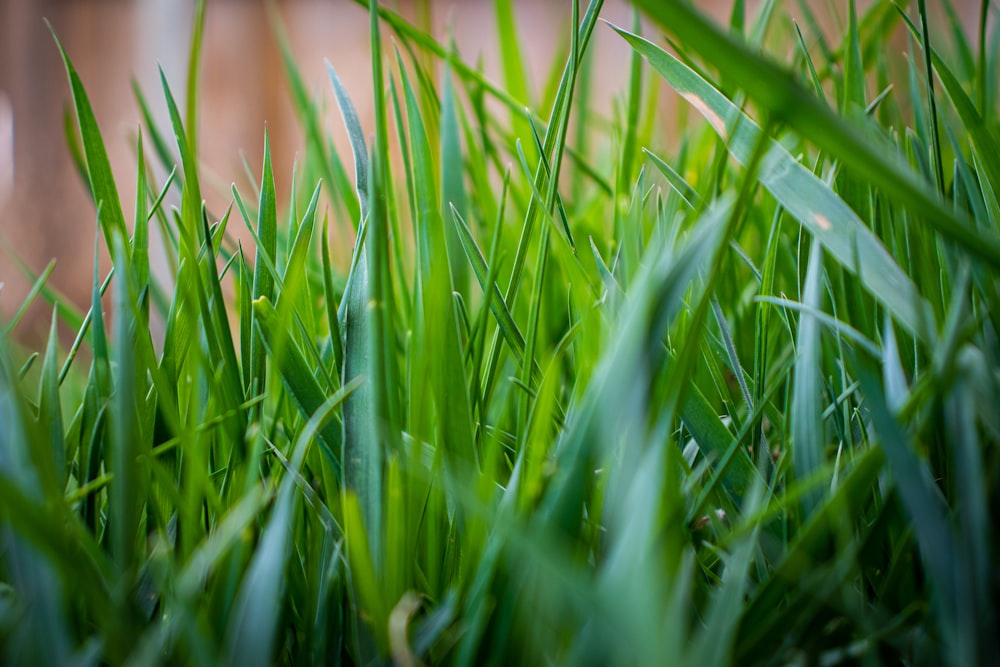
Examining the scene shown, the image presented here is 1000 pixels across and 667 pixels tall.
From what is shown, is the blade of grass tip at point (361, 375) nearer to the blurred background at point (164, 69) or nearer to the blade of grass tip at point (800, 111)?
the blade of grass tip at point (800, 111)

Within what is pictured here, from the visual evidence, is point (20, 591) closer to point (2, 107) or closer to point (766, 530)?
point (766, 530)

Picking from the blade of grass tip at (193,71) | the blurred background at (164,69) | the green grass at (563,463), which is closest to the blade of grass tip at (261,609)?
the green grass at (563,463)

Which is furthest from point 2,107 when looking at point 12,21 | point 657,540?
point 657,540

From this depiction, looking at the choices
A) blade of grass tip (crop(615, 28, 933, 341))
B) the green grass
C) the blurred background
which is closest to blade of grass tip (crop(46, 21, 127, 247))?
the green grass

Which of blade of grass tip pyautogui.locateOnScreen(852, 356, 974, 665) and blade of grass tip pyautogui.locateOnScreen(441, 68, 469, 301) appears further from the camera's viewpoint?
blade of grass tip pyautogui.locateOnScreen(441, 68, 469, 301)

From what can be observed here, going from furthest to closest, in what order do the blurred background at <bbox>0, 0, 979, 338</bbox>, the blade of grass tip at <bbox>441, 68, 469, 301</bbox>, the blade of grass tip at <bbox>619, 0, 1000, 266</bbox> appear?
1. the blurred background at <bbox>0, 0, 979, 338</bbox>
2. the blade of grass tip at <bbox>441, 68, 469, 301</bbox>
3. the blade of grass tip at <bbox>619, 0, 1000, 266</bbox>

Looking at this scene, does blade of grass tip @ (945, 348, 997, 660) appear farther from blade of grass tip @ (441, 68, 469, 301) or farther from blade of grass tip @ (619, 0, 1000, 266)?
blade of grass tip @ (441, 68, 469, 301)
